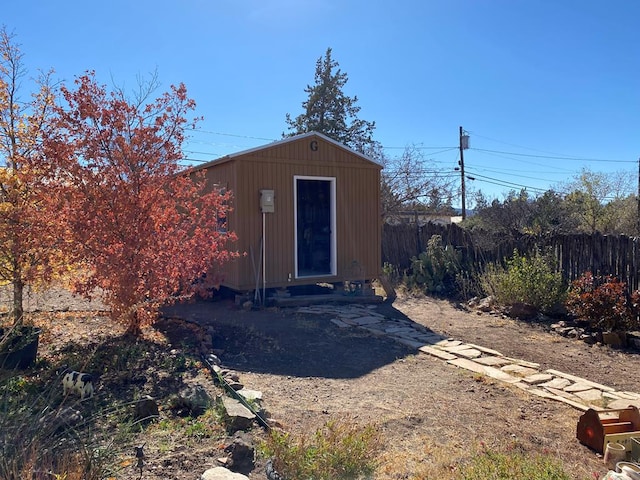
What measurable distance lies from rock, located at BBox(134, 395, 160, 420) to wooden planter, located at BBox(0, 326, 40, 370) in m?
1.56

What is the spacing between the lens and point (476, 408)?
382 centimetres

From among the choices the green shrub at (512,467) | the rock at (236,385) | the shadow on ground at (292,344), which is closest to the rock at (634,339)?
the shadow on ground at (292,344)

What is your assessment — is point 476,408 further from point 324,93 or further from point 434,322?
point 324,93

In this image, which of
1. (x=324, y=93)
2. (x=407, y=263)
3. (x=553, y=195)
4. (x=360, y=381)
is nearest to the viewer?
(x=360, y=381)

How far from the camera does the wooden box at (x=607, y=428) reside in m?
2.98

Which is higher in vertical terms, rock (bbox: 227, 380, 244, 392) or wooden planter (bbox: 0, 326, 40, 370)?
wooden planter (bbox: 0, 326, 40, 370)

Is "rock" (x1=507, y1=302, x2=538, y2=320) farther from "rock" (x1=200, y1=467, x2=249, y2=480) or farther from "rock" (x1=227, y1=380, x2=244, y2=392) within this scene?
"rock" (x1=200, y1=467, x2=249, y2=480)

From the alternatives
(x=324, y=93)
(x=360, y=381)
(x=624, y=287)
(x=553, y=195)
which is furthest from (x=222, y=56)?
(x=324, y=93)

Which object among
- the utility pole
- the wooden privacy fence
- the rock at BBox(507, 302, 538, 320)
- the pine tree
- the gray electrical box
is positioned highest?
the pine tree

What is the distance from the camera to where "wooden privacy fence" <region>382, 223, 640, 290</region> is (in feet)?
21.6

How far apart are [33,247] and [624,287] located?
739cm

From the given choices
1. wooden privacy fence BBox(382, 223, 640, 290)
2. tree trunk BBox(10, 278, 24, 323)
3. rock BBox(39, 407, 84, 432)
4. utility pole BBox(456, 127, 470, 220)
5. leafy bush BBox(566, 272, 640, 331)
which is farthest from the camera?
utility pole BBox(456, 127, 470, 220)

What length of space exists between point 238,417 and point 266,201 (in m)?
5.16

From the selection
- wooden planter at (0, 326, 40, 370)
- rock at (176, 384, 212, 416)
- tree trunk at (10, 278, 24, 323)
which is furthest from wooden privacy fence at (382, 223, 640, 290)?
tree trunk at (10, 278, 24, 323)
